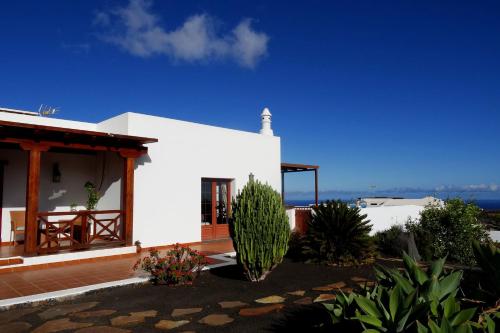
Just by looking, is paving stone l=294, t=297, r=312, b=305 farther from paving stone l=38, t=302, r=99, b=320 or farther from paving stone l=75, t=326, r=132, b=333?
paving stone l=38, t=302, r=99, b=320

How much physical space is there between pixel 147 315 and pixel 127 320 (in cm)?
26

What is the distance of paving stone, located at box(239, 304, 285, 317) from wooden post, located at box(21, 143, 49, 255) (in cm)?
533

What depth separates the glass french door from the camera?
11.5 meters

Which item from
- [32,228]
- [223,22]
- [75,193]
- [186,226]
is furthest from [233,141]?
[32,228]

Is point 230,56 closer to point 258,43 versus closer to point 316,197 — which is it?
point 258,43

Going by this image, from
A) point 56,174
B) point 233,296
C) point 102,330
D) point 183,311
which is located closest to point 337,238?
point 233,296

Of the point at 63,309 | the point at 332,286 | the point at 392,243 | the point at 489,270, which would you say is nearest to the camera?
the point at 489,270

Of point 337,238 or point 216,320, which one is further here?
point 337,238

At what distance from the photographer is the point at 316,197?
15.5 metres

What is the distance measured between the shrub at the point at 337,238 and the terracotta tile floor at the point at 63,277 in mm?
2287

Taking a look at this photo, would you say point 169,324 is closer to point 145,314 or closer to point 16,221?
point 145,314

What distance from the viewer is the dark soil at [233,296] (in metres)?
4.11

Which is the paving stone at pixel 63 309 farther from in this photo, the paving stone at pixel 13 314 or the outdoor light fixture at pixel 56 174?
the outdoor light fixture at pixel 56 174

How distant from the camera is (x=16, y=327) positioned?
4.20 metres
